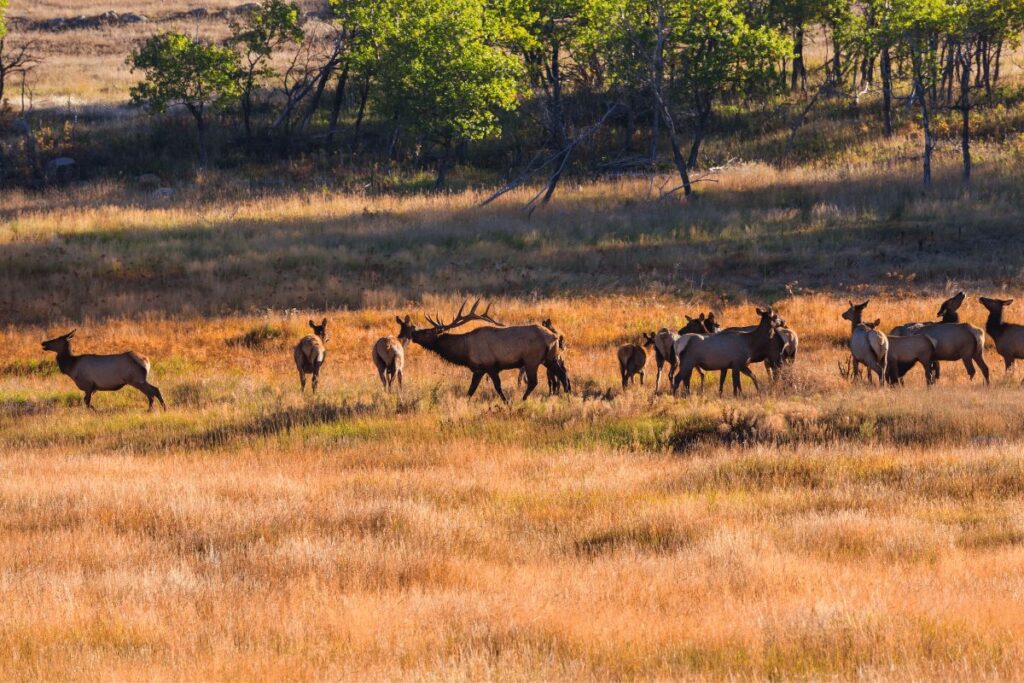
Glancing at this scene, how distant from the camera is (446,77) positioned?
51312mm

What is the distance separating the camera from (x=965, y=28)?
44.7 metres

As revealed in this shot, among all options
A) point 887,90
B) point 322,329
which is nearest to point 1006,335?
A: point 322,329

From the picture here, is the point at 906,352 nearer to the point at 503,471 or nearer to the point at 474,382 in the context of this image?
the point at 474,382

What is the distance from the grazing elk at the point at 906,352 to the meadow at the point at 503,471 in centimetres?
75

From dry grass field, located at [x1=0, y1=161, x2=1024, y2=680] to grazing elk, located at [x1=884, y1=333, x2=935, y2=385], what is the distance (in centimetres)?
93

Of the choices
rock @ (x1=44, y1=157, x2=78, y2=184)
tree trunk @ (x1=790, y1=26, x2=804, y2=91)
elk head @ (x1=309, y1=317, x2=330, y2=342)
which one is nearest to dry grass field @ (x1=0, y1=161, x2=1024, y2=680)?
elk head @ (x1=309, y1=317, x2=330, y2=342)

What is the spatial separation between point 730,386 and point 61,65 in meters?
71.2

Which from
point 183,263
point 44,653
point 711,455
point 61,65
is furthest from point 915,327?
point 61,65

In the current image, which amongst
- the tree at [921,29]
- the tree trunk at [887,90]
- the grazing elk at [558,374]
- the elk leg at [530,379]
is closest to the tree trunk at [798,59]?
the tree trunk at [887,90]

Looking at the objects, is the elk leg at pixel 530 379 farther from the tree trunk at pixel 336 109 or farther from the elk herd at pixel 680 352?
the tree trunk at pixel 336 109

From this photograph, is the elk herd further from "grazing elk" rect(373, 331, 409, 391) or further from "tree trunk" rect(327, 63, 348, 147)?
"tree trunk" rect(327, 63, 348, 147)

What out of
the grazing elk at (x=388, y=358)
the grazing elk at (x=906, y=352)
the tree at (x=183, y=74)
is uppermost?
the tree at (x=183, y=74)

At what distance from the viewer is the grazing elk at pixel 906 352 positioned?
62.8 feet

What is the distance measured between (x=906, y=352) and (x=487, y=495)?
929 centimetres
